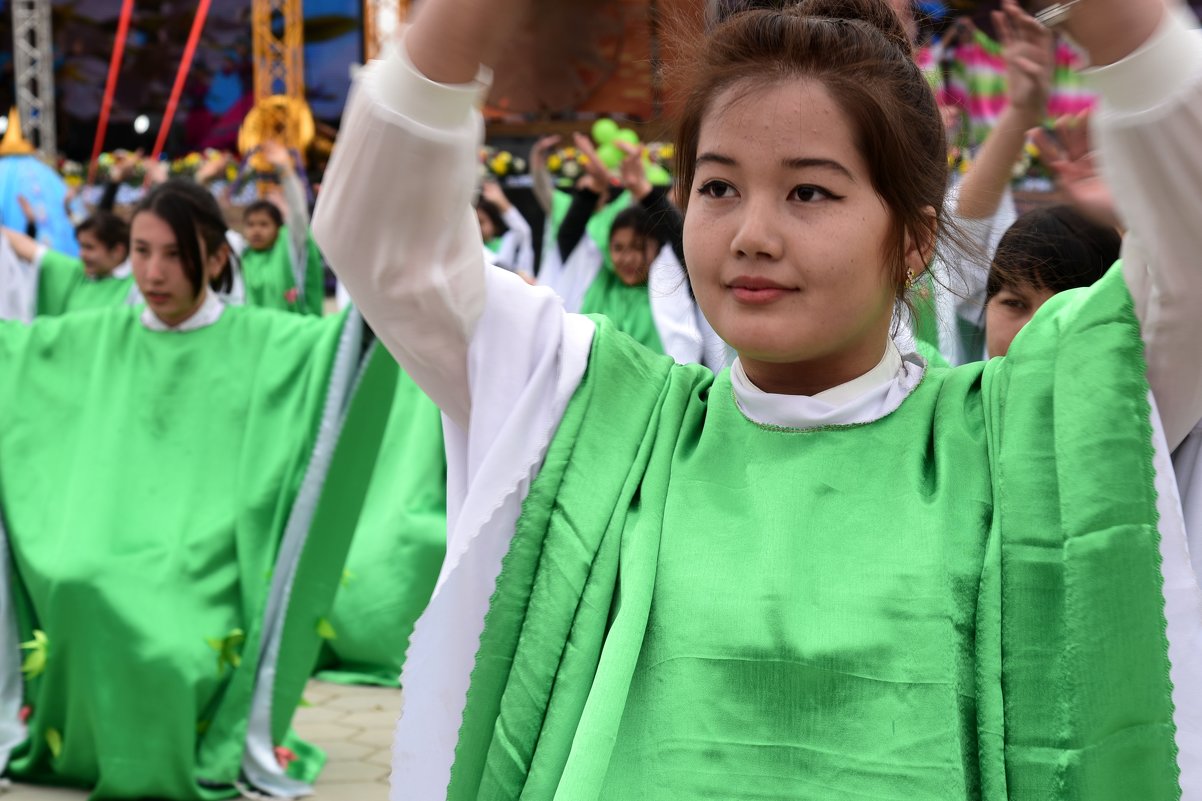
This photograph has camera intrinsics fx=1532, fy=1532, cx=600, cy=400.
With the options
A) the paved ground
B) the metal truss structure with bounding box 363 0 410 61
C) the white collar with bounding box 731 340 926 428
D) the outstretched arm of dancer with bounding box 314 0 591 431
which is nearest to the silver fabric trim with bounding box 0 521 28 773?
the paved ground

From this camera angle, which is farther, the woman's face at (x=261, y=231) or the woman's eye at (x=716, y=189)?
the woman's face at (x=261, y=231)

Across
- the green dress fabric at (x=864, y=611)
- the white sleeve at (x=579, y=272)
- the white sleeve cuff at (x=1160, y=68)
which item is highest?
the white sleeve cuff at (x=1160, y=68)

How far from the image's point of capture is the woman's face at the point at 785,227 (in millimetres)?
1524

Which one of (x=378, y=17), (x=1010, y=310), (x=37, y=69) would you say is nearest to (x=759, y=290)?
(x=1010, y=310)

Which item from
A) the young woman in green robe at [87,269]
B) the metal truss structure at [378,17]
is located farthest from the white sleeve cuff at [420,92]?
the metal truss structure at [378,17]

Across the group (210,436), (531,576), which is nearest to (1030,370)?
(531,576)

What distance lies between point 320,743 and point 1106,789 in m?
3.63

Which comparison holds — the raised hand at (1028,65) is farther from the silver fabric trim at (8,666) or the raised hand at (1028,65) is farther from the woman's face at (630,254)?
the woman's face at (630,254)

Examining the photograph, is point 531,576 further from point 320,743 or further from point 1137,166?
point 320,743

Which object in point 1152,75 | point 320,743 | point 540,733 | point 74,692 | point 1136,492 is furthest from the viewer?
point 320,743

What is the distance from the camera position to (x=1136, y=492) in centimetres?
142

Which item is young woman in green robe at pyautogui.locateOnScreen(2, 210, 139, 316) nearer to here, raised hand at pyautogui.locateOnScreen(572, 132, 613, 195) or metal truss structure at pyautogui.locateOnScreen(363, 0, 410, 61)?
raised hand at pyautogui.locateOnScreen(572, 132, 613, 195)

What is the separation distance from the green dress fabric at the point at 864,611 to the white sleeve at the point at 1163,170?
0.05 m

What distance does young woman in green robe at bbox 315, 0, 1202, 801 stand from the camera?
1.41m
